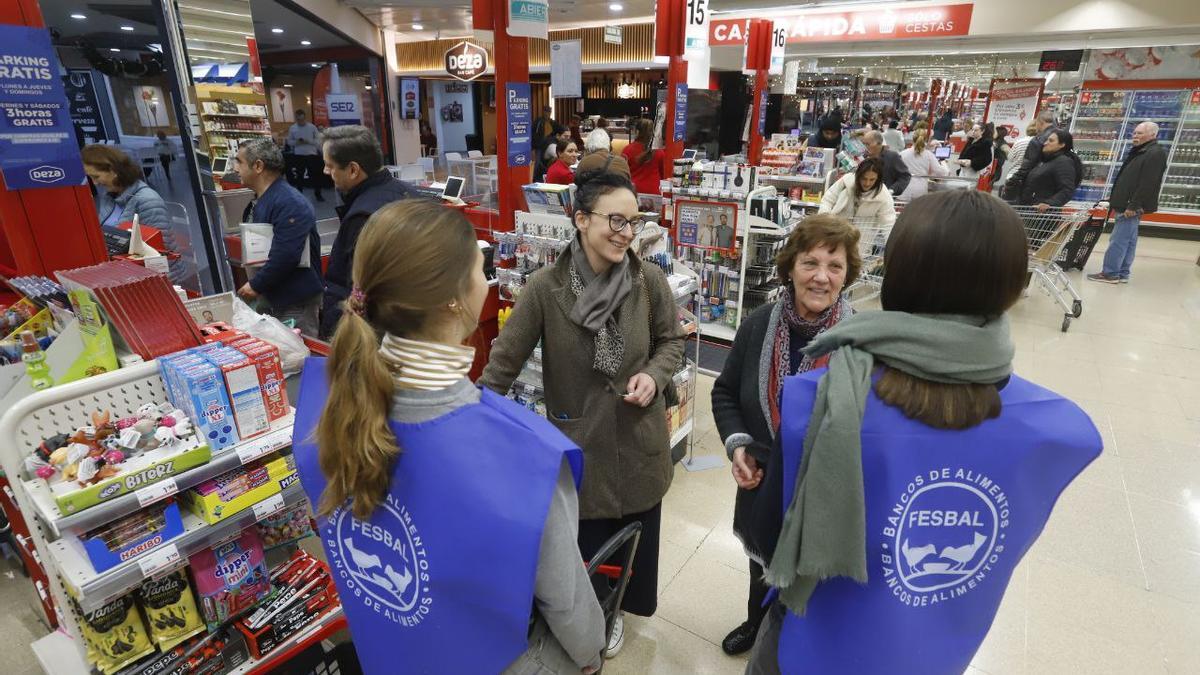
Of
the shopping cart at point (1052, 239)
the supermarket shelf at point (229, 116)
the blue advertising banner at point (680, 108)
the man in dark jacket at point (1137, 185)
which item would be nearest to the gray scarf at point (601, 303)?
the supermarket shelf at point (229, 116)

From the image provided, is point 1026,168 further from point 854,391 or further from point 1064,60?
point 854,391

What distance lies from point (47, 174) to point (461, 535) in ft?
11.0

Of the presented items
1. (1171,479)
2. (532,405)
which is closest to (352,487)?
(532,405)

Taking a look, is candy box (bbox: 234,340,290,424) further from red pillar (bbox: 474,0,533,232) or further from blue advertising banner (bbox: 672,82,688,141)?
blue advertising banner (bbox: 672,82,688,141)

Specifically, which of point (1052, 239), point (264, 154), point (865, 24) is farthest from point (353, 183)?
point (865, 24)

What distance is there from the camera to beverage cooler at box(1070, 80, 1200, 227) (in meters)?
10.0

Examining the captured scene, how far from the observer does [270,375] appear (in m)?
1.82

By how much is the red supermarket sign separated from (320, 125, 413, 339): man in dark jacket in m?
8.43

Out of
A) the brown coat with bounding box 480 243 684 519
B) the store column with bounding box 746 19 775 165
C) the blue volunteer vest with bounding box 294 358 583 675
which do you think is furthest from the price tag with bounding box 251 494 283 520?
the store column with bounding box 746 19 775 165


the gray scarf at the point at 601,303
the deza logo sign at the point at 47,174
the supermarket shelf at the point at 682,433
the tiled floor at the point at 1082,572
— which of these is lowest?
the tiled floor at the point at 1082,572

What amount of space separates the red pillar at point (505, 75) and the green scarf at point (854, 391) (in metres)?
4.23

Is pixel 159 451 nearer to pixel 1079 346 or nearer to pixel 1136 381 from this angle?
pixel 1136 381

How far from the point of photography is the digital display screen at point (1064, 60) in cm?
1045

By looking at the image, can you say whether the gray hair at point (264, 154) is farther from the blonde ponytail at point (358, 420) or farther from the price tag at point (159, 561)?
the blonde ponytail at point (358, 420)
